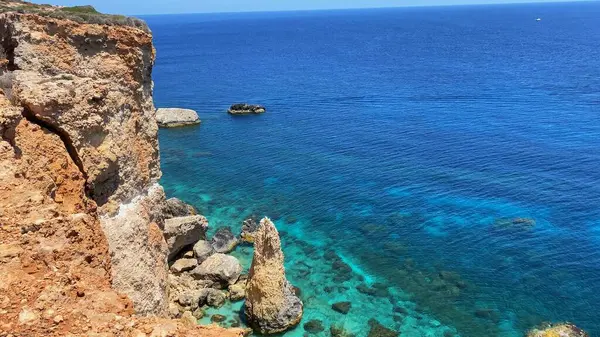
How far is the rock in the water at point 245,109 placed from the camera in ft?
291

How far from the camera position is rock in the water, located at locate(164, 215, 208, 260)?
115 ft

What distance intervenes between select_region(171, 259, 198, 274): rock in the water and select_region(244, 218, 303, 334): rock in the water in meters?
6.92

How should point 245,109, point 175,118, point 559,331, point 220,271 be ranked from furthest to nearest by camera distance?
point 245,109 < point 175,118 < point 220,271 < point 559,331

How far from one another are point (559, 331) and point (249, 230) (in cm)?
2459

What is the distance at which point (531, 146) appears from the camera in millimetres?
65250

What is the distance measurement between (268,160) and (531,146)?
117 ft

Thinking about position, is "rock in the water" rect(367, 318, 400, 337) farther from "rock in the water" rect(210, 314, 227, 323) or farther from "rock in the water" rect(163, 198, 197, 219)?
"rock in the water" rect(163, 198, 197, 219)

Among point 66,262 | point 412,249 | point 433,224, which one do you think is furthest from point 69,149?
point 433,224

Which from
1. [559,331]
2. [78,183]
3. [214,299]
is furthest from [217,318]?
Result: [559,331]

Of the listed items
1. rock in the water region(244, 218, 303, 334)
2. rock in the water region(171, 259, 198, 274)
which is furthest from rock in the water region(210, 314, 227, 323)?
rock in the water region(171, 259, 198, 274)

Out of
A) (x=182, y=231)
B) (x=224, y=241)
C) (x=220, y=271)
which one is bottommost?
(x=224, y=241)

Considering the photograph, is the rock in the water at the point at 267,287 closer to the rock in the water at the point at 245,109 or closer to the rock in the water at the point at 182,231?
the rock in the water at the point at 182,231

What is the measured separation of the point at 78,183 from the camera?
15.0m

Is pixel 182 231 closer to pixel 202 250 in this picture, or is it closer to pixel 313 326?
pixel 202 250
